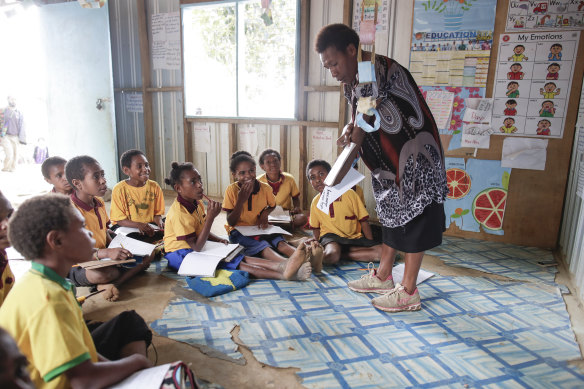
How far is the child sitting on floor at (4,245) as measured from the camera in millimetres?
1418

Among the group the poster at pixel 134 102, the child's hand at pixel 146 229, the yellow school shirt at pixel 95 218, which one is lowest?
the child's hand at pixel 146 229

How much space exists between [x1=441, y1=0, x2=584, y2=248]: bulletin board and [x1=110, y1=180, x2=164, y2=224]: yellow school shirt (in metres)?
2.65

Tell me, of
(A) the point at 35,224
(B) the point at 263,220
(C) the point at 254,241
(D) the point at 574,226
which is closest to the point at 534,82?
(D) the point at 574,226

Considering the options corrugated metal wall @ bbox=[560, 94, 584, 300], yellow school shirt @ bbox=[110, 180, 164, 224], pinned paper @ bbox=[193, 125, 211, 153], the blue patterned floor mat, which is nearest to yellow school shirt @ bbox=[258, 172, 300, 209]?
yellow school shirt @ bbox=[110, 180, 164, 224]

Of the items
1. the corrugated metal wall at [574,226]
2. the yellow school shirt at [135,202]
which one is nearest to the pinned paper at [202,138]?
the yellow school shirt at [135,202]

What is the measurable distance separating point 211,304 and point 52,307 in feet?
4.24

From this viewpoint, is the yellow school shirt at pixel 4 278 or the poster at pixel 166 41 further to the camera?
the poster at pixel 166 41

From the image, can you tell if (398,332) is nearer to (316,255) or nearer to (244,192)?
(316,255)

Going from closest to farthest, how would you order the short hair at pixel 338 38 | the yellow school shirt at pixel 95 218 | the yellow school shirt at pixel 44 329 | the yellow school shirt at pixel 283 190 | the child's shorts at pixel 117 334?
the yellow school shirt at pixel 44 329 → the child's shorts at pixel 117 334 → the short hair at pixel 338 38 → the yellow school shirt at pixel 95 218 → the yellow school shirt at pixel 283 190

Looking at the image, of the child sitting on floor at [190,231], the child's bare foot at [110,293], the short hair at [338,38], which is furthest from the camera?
the child sitting on floor at [190,231]

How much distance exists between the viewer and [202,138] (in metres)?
4.96

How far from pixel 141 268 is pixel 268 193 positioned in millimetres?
1114

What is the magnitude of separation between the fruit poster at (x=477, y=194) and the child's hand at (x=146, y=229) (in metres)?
2.67

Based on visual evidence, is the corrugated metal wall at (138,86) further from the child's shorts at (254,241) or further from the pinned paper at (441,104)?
the pinned paper at (441,104)
